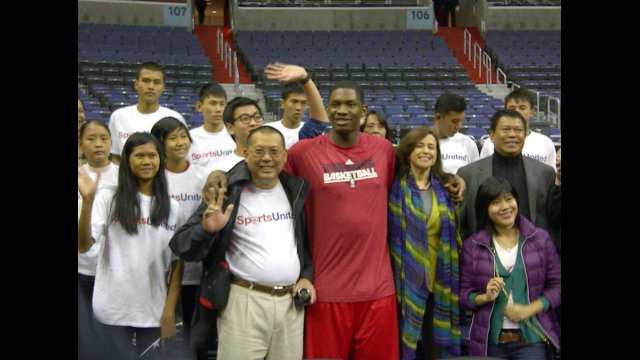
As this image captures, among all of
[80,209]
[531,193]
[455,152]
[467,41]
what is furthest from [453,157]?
[467,41]

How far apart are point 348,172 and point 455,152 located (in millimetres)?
1436

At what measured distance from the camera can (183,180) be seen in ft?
11.7

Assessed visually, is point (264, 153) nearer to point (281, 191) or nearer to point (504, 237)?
point (281, 191)

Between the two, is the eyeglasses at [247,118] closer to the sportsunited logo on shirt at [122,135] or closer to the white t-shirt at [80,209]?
the white t-shirt at [80,209]

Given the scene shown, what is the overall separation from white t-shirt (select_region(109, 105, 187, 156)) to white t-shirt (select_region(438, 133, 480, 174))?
63.3 inches

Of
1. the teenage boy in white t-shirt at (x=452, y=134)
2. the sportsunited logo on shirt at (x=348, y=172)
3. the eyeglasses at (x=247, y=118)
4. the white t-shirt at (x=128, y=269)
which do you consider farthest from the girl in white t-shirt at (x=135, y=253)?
the teenage boy in white t-shirt at (x=452, y=134)

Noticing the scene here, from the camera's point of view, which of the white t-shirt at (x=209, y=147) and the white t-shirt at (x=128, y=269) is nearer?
the white t-shirt at (x=128, y=269)

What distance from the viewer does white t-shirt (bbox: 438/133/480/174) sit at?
14.2ft

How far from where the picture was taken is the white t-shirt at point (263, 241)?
119 inches

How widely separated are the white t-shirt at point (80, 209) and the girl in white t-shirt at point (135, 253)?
0.07m

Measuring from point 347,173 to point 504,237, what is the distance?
809 millimetres
